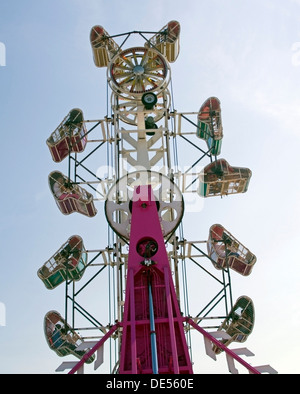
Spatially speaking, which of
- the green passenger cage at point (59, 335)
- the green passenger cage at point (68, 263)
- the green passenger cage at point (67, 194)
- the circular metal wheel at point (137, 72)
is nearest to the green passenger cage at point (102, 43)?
the circular metal wheel at point (137, 72)

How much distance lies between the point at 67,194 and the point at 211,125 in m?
7.38

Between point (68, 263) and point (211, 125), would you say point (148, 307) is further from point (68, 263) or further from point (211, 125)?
point (211, 125)

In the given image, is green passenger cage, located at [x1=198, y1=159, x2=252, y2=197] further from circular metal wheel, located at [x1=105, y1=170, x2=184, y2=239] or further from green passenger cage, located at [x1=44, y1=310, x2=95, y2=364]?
green passenger cage, located at [x1=44, y1=310, x2=95, y2=364]

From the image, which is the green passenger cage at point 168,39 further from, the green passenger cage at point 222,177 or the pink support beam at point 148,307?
A: the pink support beam at point 148,307

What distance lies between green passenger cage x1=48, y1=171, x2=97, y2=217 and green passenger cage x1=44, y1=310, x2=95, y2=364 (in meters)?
4.83

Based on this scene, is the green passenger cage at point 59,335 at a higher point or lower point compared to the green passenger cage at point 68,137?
lower

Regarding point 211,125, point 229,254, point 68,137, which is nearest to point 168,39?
point 211,125

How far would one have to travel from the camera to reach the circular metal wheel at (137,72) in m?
20.7

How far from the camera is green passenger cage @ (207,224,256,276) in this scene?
1914cm

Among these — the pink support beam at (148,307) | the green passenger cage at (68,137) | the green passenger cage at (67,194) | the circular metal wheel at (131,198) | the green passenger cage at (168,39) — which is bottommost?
the pink support beam at (148,307)

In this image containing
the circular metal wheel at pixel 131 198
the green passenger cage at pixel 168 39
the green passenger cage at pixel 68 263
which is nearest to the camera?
the circular metal wheel at pixel 131 198

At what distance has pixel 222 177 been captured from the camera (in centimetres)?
1927

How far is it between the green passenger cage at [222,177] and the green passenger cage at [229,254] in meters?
1.91

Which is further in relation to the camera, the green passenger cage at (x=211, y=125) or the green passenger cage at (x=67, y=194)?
the green passenger cage at (x=211, y=125)
